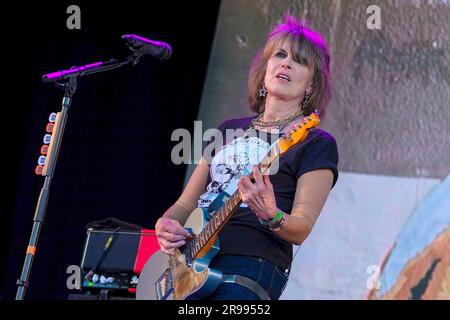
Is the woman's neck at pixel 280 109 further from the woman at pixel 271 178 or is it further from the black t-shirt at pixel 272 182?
the black t-shirt at pixel 272 182

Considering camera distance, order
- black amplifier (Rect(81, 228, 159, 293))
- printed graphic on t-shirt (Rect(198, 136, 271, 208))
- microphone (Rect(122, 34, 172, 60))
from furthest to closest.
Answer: black amplifier (Rect(81, 228, 159, 293)) < microphone (Rect(122, 34, 172, 60)) < printed graphic on t-shirt (Rect(198, 136, 271, 208))

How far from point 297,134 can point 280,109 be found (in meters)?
0.32

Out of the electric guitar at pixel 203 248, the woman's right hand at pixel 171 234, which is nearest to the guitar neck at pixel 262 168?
the electric guitar at pixel 203 248

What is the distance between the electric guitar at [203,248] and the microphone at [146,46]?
0.71 metres

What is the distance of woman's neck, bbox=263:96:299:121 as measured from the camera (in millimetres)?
2527

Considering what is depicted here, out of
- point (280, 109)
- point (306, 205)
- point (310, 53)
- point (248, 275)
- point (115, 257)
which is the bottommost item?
point (115, 257)

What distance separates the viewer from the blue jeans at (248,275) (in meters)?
2.16

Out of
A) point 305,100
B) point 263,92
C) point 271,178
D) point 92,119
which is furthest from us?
point 92,119

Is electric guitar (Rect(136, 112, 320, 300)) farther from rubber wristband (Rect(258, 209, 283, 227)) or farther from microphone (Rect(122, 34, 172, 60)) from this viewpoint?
microphone (Rect(122, 34, 172, 60))

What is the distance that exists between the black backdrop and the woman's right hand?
175 cm

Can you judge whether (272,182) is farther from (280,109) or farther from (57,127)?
(57,127)

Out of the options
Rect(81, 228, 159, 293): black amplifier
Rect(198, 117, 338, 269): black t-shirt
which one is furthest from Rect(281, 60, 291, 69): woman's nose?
Rect(81, 228, 159, 293): black amplifier

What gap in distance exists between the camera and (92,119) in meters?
4.12

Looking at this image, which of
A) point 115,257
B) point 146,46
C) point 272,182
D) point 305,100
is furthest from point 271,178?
point 115,257
